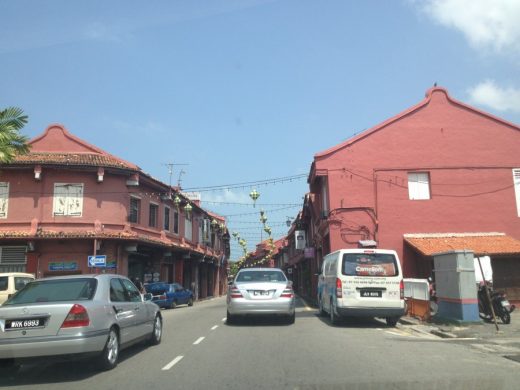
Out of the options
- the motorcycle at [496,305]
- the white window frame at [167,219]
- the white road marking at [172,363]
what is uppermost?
the white window frame at [167,219]

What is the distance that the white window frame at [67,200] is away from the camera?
27.5 meters

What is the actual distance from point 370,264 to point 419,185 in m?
12.2

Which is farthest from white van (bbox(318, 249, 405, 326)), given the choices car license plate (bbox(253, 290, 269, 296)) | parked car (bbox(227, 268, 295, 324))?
car license plate (bbox(253, 290, 269, 296))

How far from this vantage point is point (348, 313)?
1445cm

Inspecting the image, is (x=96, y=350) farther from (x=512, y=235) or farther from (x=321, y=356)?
(x=512, y=235)

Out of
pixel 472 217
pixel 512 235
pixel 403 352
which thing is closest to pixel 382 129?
pixel 472 217

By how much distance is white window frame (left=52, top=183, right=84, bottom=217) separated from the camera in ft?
90.1

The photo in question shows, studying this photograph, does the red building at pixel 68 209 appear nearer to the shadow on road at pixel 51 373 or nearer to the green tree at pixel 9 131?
the green tree at pixel 9 131

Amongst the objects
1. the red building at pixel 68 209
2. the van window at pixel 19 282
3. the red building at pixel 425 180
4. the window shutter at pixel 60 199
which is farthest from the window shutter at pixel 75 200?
the red building at pixel 425 180

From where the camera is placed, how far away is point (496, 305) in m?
15.3

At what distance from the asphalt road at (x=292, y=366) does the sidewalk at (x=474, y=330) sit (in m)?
0.90

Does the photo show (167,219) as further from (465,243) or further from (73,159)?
(465,243)

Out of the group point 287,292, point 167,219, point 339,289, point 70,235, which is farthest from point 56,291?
point 167,219

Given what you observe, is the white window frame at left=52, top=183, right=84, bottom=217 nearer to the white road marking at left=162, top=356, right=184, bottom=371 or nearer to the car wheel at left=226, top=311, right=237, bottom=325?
the car wheel at left=226, top=311, right=237, bottom=325
